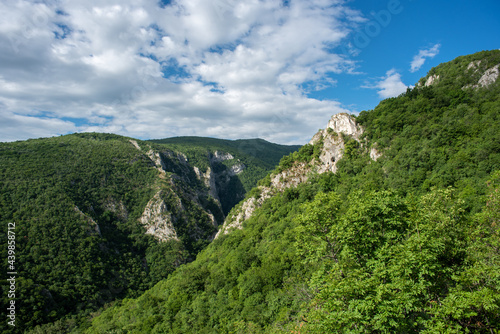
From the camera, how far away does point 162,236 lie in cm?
11094

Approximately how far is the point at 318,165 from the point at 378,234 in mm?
55624

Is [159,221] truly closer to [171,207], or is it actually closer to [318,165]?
[171,207]

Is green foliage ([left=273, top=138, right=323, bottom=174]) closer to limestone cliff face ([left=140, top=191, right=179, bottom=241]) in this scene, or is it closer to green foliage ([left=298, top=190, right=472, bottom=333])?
green foliage ([left=298, top=190, right=472, bottom=333])

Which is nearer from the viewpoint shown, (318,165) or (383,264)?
(383,264)

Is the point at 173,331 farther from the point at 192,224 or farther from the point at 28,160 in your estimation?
the point at 28,160

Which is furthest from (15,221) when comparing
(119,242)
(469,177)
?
(469,177)

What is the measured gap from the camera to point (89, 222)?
300 feet

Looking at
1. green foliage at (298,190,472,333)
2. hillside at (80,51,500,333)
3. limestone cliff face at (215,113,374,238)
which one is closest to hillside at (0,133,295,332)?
hillside at (80,51,500,333)

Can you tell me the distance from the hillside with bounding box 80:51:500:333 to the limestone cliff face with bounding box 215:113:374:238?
380mm

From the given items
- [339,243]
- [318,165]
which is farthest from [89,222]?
[339,243]

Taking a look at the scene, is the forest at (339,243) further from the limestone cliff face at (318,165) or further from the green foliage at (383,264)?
the limestone cliff face at (318,165)

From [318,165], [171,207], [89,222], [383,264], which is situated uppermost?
[318,165]

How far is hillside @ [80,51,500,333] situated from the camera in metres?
9.81

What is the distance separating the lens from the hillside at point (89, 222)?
70.2 metres
